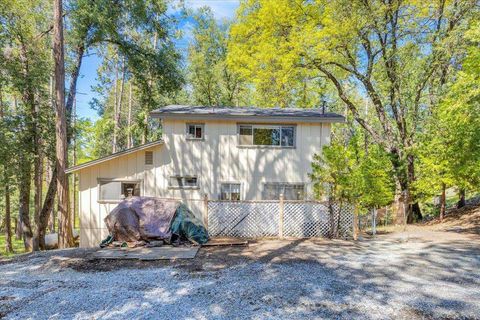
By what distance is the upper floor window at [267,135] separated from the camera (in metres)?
11.1

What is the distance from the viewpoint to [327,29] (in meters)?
12.5

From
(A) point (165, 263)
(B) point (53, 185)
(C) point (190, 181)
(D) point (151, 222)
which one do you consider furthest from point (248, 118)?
(B) point (53, 185)

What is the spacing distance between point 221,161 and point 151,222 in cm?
398

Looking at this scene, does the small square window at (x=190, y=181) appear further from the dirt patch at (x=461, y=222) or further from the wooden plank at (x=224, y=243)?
the dirt patch at (x=461, y=222)

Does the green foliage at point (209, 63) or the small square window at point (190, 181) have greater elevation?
the green foliage at point (209, 63)

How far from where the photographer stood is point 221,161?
11.0m

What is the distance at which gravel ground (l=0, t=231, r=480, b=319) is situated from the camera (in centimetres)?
392

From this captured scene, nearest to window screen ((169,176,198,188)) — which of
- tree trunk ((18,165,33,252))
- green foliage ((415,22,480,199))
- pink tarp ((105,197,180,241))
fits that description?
pink tarp ((105,197,180,241))

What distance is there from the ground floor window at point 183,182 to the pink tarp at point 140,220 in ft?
8.47

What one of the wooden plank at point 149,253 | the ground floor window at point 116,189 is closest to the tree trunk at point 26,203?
the ground floor window at point 116,189

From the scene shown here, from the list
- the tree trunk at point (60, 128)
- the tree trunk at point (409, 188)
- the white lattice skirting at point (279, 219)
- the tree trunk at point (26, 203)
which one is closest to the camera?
the tree trunk at point (60, 128)

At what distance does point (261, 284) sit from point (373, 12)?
13160 mm

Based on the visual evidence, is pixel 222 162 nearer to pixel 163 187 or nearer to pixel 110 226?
pixel 163 187

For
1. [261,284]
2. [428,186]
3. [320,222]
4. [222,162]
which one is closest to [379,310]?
[261,284]
